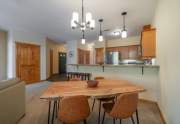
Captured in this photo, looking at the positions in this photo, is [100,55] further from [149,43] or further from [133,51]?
[149,43]

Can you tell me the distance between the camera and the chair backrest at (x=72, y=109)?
1707 mm

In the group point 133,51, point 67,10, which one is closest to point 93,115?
point 67,10

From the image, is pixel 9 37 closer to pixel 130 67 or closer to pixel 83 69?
pixel 83 69

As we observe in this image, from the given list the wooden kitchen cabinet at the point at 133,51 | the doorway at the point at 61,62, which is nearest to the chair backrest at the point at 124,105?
the wooden kitchen cabinet at the point at 133,51

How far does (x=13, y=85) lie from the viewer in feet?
8.03

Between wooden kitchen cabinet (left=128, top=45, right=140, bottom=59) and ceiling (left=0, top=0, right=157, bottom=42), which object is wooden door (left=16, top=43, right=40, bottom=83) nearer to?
ceiling (left=0, top=0, right=157, bottom=42)

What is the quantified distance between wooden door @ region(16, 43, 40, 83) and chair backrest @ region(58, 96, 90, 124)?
5.18 meters

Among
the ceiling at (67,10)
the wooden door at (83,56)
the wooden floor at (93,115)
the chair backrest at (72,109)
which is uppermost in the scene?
the ceiling at (67,10)

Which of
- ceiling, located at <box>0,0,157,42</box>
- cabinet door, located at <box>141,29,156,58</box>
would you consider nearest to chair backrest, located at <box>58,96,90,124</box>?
ceiling, located at <box>0,0,157,42</box>

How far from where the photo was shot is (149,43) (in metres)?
3.67

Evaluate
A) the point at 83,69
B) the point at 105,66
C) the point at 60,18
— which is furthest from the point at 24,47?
the point at 105,66

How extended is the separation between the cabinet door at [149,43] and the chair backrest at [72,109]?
2683 millimetres

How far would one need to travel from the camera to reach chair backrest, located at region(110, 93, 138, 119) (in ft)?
5.95

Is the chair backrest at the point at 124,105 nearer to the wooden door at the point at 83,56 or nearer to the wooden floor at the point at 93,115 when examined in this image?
the wooden floor at the point at 93,115
